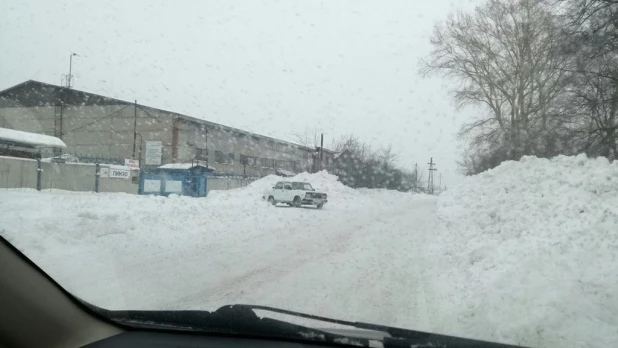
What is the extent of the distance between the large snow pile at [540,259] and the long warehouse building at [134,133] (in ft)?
22.2

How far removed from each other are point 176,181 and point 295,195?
6.91 m

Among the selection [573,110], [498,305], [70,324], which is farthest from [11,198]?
[573,110]

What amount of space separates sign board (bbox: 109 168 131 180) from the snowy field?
7.16m

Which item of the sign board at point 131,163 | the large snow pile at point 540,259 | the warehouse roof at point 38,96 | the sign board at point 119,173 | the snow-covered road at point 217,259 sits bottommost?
the snow-covered road at point 217,259

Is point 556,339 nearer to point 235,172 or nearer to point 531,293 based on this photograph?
point 531,293

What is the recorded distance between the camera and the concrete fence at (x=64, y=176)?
11.3 meters

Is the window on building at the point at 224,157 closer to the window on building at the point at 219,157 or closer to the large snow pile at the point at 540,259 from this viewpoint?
the window on building at the point at 219,157

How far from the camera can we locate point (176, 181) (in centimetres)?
2716

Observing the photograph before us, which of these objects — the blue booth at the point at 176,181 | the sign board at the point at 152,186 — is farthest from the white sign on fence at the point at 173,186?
the sign board at the point at 152,186

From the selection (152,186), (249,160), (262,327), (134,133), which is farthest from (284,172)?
(262,327)

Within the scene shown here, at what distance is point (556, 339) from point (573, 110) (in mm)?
11370

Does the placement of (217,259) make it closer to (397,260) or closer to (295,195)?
(397,260)

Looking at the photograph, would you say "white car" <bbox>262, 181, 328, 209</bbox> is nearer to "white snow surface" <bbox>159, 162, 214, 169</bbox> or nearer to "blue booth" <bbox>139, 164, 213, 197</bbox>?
"blue booth" <bbox>139, 164, 213, 197</bbox>

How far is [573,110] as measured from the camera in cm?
1385
